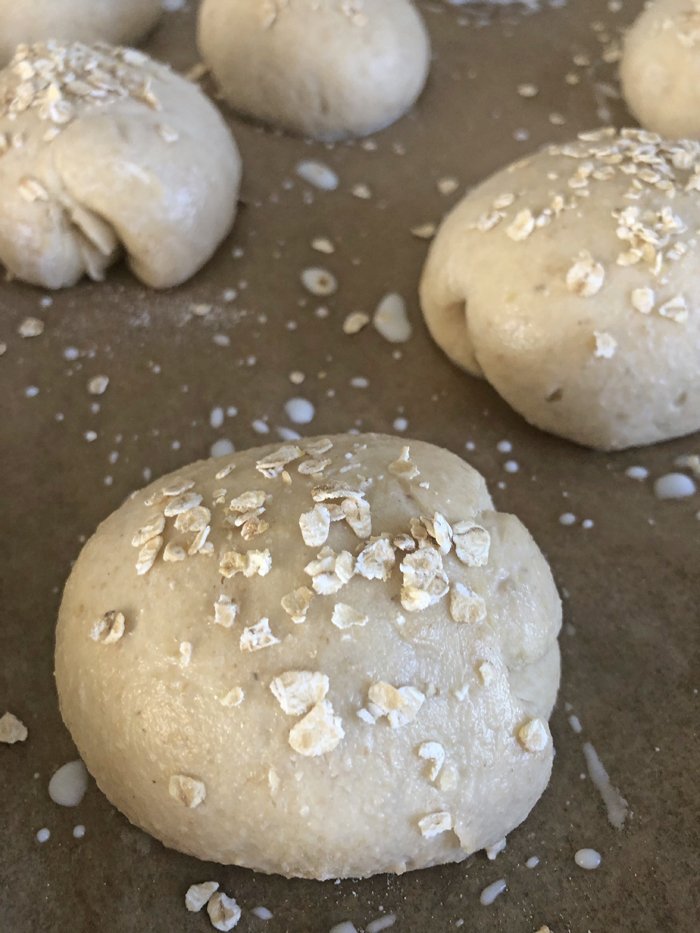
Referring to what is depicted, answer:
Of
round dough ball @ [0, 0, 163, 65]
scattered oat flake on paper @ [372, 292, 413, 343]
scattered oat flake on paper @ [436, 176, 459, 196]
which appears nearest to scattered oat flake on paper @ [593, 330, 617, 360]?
scattered oat flake on paper @ [372, 292, 413, 343]

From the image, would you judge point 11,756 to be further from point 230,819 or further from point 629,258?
point 629,258

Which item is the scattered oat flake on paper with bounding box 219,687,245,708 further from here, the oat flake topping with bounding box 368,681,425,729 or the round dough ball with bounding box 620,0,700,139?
the round dough ball with bounding box 620,0,700,139

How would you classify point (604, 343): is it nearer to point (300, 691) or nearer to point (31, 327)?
point (300, 691)

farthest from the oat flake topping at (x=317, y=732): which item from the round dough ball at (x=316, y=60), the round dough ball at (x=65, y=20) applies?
the round dough ball at (x=65, y=20)

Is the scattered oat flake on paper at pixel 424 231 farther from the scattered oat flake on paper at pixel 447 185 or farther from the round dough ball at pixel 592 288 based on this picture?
the round dough ball at pixel 592 288

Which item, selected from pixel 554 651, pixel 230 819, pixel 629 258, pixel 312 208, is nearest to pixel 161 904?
pixel 230 819
